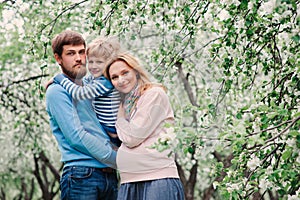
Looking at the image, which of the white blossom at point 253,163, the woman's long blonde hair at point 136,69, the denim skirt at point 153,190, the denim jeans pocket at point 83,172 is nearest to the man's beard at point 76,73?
the woman's long blonde hair at point 136,69

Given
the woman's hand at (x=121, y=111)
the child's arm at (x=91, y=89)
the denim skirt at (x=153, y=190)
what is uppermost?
the child's arm at (x=91, y=89)

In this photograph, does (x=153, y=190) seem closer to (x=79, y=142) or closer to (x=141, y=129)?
(x=141, y=129)

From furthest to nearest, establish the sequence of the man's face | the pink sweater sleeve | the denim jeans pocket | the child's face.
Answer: the man's face
the denim jeans pocket
the child's face
the pink sweater sleeve

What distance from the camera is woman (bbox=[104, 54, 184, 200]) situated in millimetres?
3137

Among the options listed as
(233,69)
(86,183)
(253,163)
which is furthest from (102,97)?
(233,69)

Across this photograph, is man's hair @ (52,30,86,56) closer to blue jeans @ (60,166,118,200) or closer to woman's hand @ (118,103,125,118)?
woman's hand @ (118,103,125,118)

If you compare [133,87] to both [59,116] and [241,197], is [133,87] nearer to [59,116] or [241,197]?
[59,116]

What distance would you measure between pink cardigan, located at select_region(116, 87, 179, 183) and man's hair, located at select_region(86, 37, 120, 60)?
0.85 feet

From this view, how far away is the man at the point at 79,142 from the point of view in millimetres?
3311

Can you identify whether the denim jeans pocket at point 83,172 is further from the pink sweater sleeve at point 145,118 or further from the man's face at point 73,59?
the man's face at point 73,59

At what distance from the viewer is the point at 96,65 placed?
10.7 ft

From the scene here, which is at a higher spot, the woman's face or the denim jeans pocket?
the woman's face

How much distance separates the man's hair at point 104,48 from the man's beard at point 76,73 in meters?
0.14

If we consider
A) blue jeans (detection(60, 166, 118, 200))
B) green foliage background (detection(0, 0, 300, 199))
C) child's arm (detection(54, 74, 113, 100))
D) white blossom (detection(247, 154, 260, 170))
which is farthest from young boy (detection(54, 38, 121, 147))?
white blossom (detection(247, 154, 260, 170))
